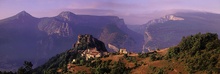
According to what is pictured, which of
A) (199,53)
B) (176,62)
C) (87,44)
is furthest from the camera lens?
(87,44)

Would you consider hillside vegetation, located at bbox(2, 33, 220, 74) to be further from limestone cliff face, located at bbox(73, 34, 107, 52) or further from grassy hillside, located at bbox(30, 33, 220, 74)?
limestone cliff face, located at bbox(73, 34, 107, 52)

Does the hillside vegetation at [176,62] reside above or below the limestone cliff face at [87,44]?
below

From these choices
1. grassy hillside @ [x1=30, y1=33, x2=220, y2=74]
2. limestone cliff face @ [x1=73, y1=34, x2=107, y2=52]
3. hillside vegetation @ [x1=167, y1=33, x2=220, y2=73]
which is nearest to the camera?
hillside vegetation @ [x1=167, y1=33, x2=220, y2=73]

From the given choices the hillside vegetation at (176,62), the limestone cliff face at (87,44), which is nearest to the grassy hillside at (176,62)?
the hillside vegetation at (176,62)

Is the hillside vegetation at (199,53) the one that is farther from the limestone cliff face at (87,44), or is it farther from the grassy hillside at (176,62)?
the limestone cliff face at (87,44)

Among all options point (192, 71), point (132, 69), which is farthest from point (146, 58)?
point (192, 71)

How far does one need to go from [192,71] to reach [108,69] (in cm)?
2058

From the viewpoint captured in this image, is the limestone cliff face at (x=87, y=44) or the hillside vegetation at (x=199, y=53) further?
the limestone cliff face at (x=87, y=44)

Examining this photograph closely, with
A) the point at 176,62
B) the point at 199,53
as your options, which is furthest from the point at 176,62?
the point at 199,53

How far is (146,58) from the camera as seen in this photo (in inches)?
3494

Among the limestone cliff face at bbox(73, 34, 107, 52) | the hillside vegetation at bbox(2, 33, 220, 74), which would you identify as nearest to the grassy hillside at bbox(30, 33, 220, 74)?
the hillside vegetation at bbox(2, 33, 220, 74)

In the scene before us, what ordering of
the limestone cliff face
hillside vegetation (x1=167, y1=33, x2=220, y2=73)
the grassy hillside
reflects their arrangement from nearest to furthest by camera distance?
1. hillside vegetation (x1=167, y1=33, x2=220, y2=73)
2. the grassy hillside
3. the limestone cliff face

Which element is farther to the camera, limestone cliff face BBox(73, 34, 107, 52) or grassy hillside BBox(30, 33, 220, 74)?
limestone cliff face BBox(73, 34, 107, 52)

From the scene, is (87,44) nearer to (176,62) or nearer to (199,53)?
(176,62)
